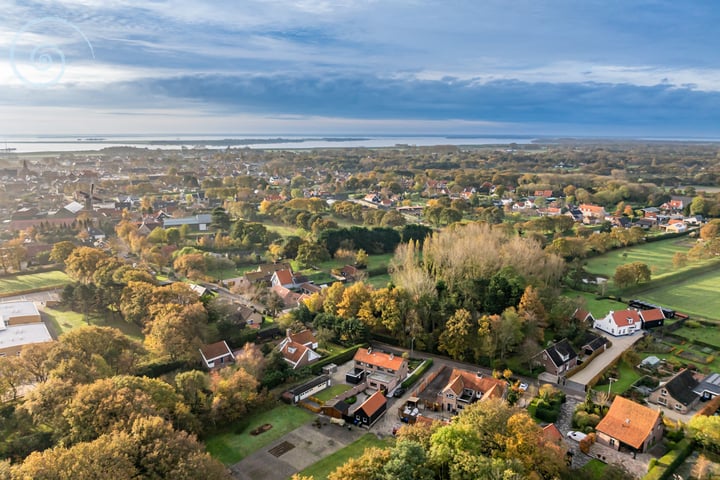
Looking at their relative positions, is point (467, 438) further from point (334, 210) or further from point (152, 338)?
point (334, 210)

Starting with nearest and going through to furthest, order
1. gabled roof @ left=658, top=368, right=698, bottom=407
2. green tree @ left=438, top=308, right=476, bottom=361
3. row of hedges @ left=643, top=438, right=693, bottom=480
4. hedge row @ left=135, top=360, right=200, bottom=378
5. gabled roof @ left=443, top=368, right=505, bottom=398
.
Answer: row of hedges @ left=643, top=438, right=693, bottom=480, gabled roof @ left=658, top=368, right=698, bottom=407, gabled roof @ left=443, top=368, right=505, bottom=398, hedge row @ left=135, top=360, right=200, bottom=378, green tree @ left=438, top=308, right=476, bottom=361

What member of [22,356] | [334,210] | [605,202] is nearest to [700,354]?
[22,356]

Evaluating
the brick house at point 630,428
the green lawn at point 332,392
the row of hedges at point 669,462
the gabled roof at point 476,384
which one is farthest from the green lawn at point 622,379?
the green lawn at point 332,392

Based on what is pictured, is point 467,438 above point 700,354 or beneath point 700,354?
above

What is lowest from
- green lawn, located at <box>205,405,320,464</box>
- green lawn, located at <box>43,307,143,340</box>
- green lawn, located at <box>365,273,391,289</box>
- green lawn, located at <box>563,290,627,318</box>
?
green lawn, located at <box>43,307,143,340</box>

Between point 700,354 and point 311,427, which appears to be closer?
point 311,427

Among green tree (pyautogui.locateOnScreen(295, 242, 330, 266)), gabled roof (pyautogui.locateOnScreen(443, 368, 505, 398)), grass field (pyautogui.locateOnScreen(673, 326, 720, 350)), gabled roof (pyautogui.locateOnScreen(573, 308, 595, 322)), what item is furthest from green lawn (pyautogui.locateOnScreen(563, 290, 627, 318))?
green tree (pyautogui.locateOnScreen(295, 242, 330, 266))

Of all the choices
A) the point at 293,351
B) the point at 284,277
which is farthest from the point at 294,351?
the point at 284,277

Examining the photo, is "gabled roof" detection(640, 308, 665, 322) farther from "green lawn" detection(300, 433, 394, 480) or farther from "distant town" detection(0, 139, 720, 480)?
"green lawn" detection(300, 433, 394, 480)
